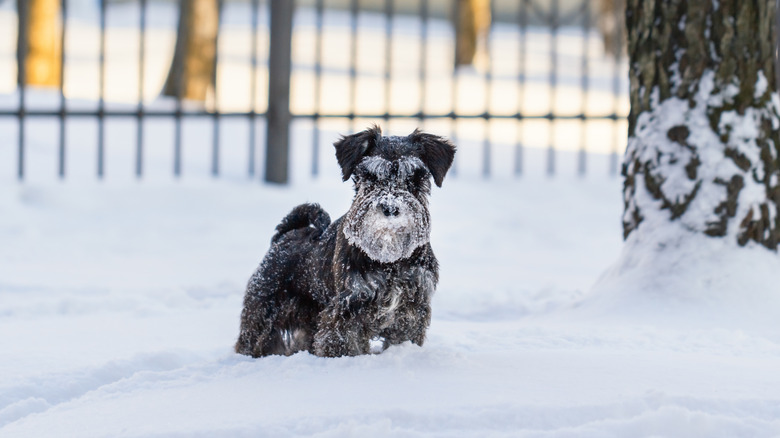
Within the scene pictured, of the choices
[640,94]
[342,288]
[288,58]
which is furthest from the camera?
[288,58]

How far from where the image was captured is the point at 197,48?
13.4 meters

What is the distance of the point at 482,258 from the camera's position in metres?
8.80

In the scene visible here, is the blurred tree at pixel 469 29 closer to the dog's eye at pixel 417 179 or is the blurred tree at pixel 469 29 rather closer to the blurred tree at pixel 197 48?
the blurred tree at pixel 197 48

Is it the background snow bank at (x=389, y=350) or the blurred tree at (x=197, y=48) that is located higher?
the blurred tree at (x=197, y=48)

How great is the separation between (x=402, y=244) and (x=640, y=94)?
270 centimetres

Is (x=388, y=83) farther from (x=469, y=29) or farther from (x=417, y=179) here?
(x=469, y=29)

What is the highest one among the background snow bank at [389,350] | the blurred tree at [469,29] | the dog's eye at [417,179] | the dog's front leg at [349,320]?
the blurred tree at [469,29]

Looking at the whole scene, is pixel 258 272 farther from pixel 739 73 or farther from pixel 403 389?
pixel 739 73

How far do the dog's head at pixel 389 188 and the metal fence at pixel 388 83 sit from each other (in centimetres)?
565

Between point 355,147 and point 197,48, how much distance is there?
370 inches

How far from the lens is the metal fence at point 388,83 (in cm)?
1006

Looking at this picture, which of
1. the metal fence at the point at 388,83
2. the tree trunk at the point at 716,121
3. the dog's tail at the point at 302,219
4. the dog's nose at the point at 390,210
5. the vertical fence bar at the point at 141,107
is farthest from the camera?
the metal fence at the point at 388,83

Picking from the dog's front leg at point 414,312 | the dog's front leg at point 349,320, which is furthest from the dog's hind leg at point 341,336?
the dog's front leg at point 414,312

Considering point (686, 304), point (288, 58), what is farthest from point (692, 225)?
point (288, 58)
